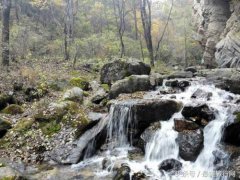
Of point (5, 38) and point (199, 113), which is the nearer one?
point (199, 113)

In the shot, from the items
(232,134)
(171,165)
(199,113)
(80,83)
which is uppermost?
(80,83)

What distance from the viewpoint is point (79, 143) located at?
33.9 feet

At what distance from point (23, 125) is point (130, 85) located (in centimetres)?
553

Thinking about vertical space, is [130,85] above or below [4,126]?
above

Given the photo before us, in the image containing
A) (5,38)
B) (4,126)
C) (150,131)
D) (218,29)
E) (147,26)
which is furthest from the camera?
(218,29)

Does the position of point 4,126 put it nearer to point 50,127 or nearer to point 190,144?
point 50,127

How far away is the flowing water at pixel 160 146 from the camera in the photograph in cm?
861

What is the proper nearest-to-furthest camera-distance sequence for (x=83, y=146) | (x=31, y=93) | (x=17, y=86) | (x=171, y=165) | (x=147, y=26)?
(x=171, y=165) → (x=83, y=146) → (x=31, y=93) → (x=17, y=86) → (x=147, y=26)

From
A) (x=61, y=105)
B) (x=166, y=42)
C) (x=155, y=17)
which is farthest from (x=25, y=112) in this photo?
(x=155, y=17)

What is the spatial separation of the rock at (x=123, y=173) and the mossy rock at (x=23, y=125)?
435cm

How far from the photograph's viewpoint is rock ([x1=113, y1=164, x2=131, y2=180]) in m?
8.04

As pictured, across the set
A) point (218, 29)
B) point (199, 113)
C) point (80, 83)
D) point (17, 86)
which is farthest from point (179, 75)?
point (218, 29)

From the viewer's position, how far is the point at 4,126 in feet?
35.8

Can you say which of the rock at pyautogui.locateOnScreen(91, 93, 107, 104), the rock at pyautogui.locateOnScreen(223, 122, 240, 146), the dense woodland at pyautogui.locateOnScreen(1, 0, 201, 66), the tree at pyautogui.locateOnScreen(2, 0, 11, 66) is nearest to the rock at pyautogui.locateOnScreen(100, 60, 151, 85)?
the rock at pyautogui.locateOnScreen(91, 93, 107, 104)
